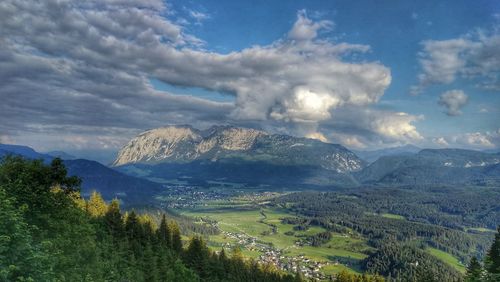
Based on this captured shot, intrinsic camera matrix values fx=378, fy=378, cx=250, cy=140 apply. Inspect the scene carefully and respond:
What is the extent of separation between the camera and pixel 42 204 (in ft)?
162

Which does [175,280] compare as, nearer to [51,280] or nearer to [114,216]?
[114,216]

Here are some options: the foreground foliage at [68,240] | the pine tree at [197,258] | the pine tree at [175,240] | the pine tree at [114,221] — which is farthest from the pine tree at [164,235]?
the pine tree at [114,221]

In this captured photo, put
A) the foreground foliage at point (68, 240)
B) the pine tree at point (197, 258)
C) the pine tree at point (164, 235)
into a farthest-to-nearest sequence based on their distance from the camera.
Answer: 1. the pine tree at point (164, 235)
2. the pine tree at point (197, 258)
3. the foreground foliage at point (68, 240)

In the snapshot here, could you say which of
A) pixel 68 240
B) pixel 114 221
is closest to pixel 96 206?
pixel 114 221

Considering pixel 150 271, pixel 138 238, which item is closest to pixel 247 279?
pixel 138 238

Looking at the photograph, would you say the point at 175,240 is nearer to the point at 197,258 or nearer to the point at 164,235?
the point at 164,235

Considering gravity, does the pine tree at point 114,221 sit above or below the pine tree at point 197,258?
above

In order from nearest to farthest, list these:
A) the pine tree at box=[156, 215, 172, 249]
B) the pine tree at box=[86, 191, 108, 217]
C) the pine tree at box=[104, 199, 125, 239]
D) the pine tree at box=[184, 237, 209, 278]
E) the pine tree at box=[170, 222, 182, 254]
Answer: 1. the pine tree at box=[104, 199, 125, 239]
2. the pine tree at box=[86, 191, 108, 217]
3. the pine tree at box=[184, 237, 209, 278]
4. the pine tree at box=[156, 215, 172, 249]
5. the pine tree at box=[170, 222, 182, 254]

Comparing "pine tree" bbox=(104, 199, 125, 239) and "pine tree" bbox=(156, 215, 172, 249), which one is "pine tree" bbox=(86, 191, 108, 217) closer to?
"pine tree" bbox=(104, 199, 125, 239)

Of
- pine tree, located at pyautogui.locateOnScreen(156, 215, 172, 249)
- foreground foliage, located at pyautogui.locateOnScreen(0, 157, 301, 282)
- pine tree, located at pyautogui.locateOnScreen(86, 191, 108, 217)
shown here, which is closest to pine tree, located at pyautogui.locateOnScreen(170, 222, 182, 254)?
foreground foliage, located at pyautogui.locateOnScreen(0, 157, 301, 282)

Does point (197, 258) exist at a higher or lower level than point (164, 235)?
lower

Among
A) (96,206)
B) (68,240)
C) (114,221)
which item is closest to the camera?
(68,240)

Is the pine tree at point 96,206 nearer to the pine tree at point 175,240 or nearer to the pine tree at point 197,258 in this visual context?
the pine tree at point 175,240

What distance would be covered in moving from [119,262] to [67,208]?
1916 cm
